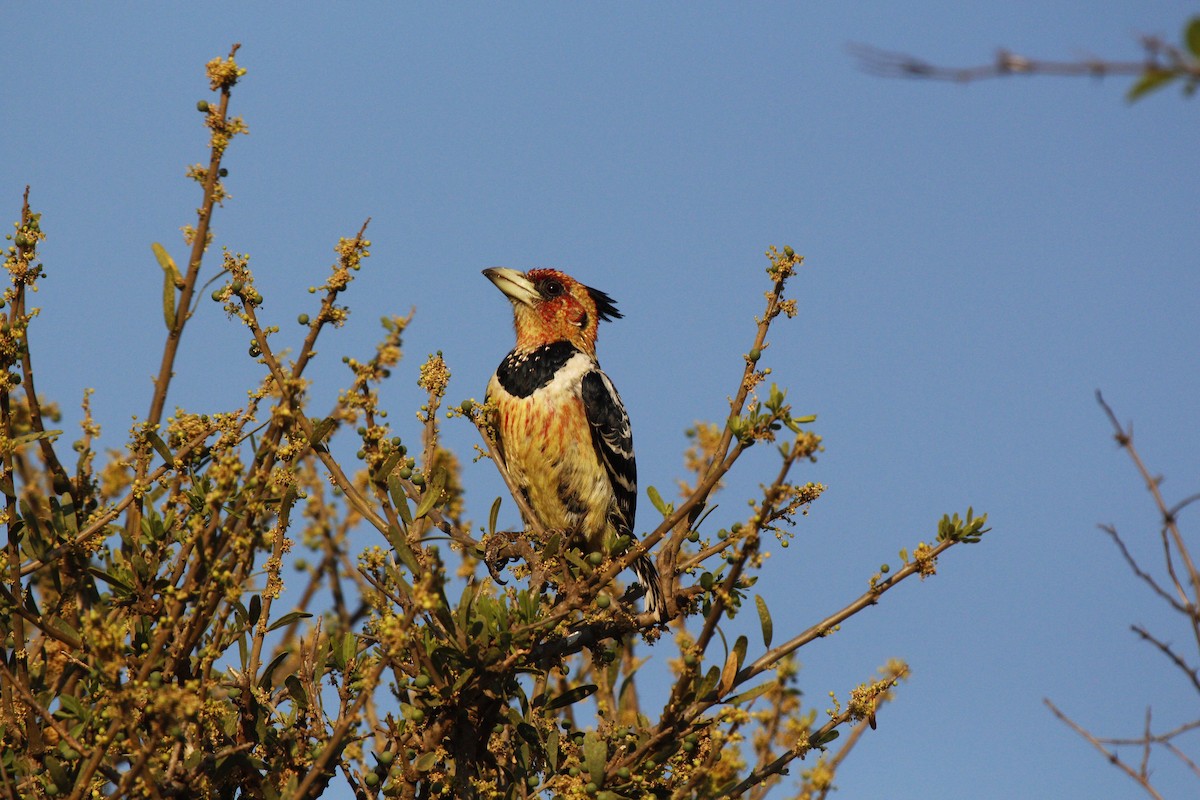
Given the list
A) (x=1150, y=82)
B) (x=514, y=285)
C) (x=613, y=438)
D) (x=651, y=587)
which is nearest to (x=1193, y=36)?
(x=1150, y=82)

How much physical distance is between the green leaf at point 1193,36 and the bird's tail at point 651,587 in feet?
7.99

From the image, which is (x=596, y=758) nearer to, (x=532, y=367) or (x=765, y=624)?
(x=765, y=624)

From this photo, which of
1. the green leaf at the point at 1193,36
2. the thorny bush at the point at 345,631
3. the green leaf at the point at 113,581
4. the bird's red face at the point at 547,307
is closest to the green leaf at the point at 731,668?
the thorny bush at the point at 345,631

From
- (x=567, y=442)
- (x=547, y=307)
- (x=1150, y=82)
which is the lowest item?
(x=1150, y=82)

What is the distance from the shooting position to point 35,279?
362cm

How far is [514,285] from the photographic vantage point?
652 centimetres

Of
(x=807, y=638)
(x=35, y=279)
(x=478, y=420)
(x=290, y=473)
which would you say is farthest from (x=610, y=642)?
(x=35, y=279)

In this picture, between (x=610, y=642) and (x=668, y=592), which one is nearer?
(x=668, y=592)

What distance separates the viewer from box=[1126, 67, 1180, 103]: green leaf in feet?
4.13

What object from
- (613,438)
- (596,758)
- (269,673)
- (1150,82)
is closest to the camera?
(1150,82)

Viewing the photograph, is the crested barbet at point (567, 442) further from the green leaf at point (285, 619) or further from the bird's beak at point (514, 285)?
the green leaf at point (285, 619)

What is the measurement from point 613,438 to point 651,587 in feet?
5.15

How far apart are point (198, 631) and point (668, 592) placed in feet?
4.17

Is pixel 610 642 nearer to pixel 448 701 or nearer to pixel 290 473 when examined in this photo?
pixel 448 701
